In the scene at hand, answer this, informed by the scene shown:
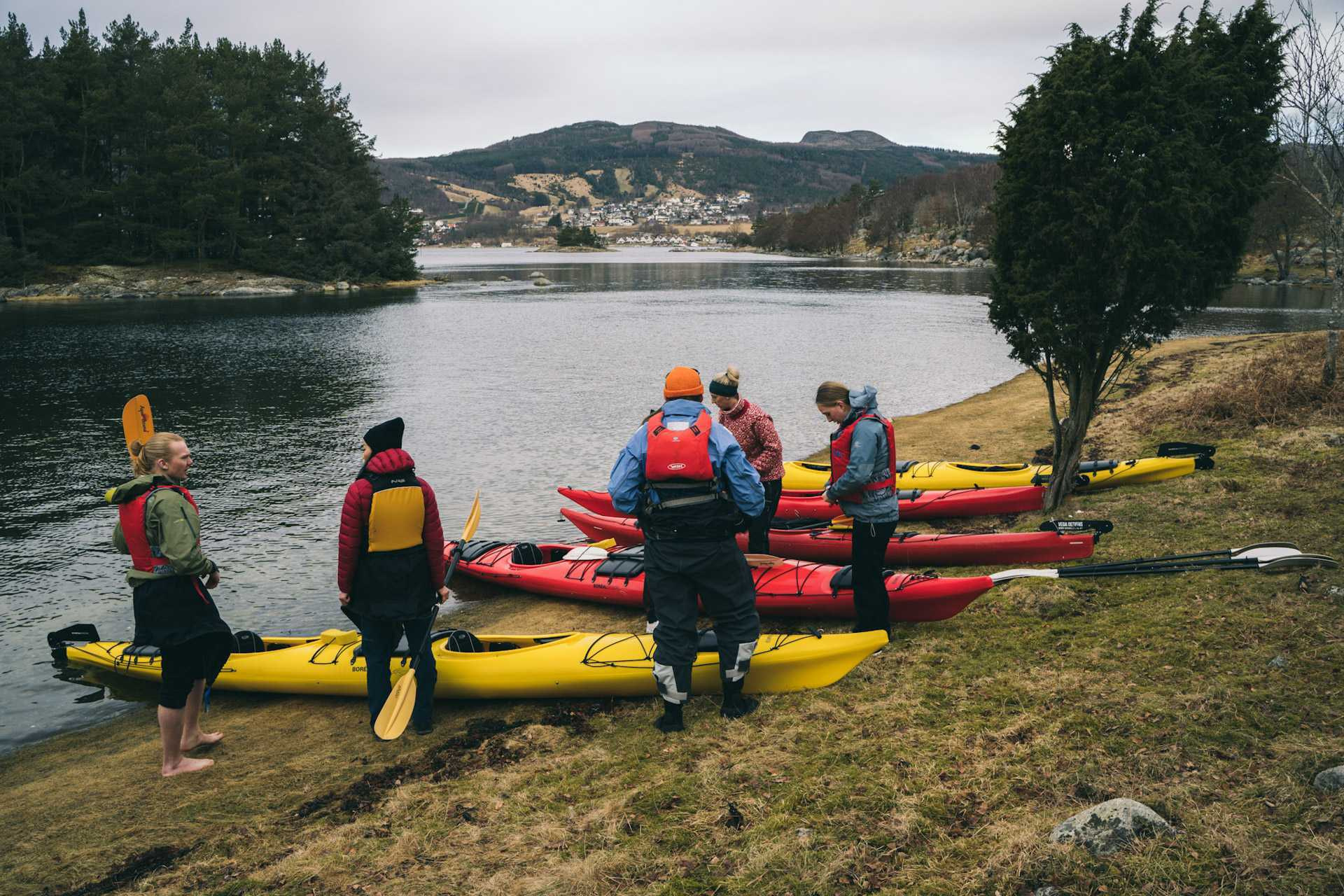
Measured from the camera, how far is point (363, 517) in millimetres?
5562

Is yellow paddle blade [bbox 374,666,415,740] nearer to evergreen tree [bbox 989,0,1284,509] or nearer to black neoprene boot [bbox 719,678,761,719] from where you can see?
black neoprene boot [bbox 719,678,761,719]

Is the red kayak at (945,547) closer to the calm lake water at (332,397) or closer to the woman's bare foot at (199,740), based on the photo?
the woman's bare foot at (199,740)

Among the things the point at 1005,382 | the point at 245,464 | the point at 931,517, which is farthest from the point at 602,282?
the point at 931,517

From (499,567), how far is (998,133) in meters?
7.63

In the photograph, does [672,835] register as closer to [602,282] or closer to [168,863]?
[168,863]

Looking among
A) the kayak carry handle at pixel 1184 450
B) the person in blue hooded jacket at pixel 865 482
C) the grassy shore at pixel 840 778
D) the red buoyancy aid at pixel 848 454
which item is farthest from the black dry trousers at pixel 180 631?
the kayak carry handle at pixel 1184 450

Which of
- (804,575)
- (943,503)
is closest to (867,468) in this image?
(804,575)

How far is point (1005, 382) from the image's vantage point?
25188 mm

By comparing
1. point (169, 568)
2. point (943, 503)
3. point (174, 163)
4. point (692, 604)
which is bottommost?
point (943, 503)

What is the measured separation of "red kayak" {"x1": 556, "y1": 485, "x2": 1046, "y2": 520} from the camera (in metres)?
10.5

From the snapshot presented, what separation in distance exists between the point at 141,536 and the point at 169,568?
0.87 feet

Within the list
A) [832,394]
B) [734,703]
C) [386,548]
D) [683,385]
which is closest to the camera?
[683,385]

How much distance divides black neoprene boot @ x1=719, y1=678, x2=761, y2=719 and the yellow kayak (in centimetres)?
30

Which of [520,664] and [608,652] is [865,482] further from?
[520,664]
